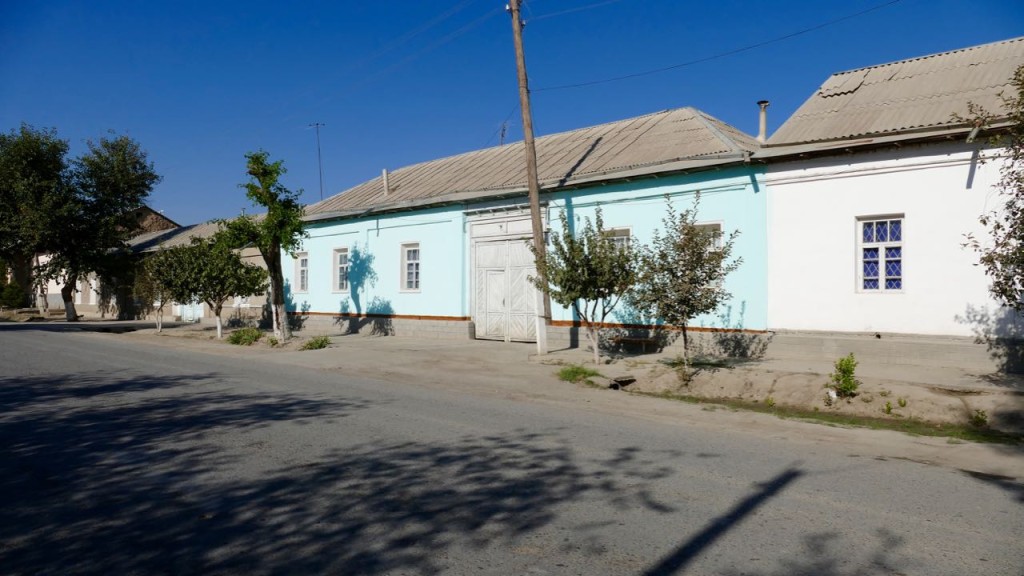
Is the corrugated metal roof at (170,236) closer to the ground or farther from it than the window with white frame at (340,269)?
farther from it

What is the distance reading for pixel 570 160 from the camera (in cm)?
1975

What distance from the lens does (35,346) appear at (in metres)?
Result: 18.8

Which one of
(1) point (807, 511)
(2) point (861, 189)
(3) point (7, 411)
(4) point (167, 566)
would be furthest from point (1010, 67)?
(3) point (7, 411)

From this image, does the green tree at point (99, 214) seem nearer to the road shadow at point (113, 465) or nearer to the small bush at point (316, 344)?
the small bush at point (316, 344)

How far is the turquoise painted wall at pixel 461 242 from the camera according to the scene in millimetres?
14820

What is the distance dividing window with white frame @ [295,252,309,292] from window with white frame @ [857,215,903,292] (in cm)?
1993

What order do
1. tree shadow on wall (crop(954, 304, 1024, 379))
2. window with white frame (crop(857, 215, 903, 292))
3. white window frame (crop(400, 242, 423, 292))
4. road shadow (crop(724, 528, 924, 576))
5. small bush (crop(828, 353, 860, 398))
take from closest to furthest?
road shadow (crop(724, 528, 924, 576)), small bush (crop(828, 353, 860, 398)), tree shadow on wall (crop(954, 304, 1024, 379)), window with white frame (crop(857, 215, 903, 292)), white window frame (crop(400, 242, 423, 292))

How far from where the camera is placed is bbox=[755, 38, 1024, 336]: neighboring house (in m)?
12.3

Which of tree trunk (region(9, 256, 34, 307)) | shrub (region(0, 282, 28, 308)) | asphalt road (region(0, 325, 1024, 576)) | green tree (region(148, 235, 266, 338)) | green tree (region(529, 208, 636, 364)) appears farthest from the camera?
shrub (region(0, 282, 28, 308))

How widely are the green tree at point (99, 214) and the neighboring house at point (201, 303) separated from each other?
2112 millimetres

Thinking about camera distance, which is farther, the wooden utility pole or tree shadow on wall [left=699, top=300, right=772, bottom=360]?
the wooden utility pole

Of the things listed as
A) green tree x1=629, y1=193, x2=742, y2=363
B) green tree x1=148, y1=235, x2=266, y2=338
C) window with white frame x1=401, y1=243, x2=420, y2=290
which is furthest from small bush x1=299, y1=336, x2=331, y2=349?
green tree x1=629, y1=193, x2=742, y2=363

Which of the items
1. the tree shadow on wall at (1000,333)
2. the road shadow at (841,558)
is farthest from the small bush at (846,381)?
the road shadow at (841,558)

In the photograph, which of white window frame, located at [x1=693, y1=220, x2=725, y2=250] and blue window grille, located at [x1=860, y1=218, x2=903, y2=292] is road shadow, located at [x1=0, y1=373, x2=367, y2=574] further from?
blue window grille, located at [x1=860, y1=218, x2=903, y2=292]
